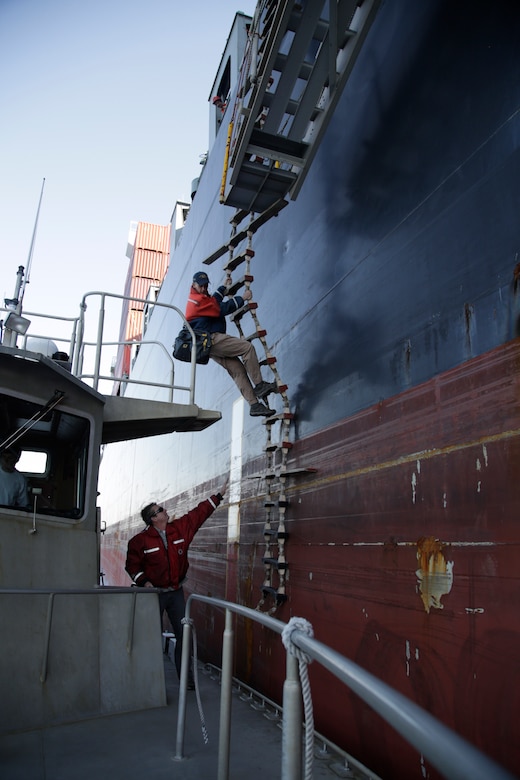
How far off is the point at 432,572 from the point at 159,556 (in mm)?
3001

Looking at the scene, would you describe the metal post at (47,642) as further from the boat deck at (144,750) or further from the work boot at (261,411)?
the work boot at (261,411)

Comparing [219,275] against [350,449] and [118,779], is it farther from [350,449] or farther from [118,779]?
[118,779]

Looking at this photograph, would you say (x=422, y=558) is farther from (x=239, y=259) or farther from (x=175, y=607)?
(x=239, y=259)

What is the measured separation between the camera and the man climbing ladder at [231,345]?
4918 mm

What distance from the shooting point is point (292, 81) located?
380cm

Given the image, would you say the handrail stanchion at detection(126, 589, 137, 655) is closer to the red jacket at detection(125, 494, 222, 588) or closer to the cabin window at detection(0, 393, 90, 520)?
the red jacket at detection(125, 494, 222, 588)

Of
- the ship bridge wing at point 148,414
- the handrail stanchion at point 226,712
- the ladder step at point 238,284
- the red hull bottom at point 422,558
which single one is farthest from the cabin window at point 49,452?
the handrail stanchion at point 226,712

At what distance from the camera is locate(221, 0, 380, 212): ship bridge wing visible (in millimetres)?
3486

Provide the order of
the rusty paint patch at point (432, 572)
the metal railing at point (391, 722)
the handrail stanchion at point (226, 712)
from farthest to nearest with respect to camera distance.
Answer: the rusty paint patch at point (432, 572), the handrail stanchion at point (226, 712), the metal railing at point (391, 722)

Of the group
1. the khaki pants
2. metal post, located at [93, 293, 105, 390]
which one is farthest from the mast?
the khaki pants

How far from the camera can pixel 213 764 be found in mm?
3221

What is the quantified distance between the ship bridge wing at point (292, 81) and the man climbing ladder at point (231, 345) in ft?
3.08

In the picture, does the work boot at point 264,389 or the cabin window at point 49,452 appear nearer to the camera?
the cabin window at point 49,452

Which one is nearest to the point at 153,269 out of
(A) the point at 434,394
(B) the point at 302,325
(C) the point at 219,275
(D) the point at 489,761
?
(C) the point at 219,275
